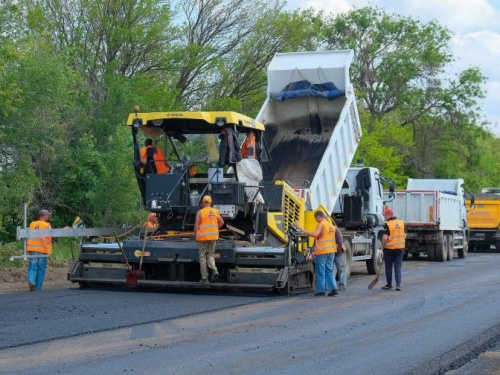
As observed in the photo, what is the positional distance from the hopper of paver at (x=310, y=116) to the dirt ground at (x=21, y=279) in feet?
14.7

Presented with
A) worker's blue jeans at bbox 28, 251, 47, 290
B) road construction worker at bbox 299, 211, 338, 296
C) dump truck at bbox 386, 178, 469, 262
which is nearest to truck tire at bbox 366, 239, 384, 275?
road construction worker at bbox 299, 211, 338, 296

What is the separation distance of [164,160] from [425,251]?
14.6 m

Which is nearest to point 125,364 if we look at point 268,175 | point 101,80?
point 268,175

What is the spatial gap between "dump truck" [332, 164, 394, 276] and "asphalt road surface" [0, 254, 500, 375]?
4445mm

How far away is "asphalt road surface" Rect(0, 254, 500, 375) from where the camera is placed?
8273mm

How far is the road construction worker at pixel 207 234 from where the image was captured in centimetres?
1399

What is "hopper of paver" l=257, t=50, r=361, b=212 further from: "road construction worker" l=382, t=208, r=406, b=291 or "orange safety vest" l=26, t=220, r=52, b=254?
"orange safety vest" l=26, t=220, r=52, b=254

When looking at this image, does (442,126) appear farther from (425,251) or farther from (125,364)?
(125,364)

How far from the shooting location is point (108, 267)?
14.9 m

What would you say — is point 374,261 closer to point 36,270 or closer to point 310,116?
point 310,116

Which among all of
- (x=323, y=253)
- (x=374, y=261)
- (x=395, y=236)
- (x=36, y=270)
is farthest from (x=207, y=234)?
(x=374, y=261)

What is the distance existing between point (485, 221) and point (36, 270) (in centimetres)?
2418

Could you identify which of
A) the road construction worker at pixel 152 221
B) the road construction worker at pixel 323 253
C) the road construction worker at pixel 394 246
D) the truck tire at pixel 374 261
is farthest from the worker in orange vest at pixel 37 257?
the truck tire at pixel 374 261

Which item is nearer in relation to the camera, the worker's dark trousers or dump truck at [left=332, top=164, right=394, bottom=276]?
the worker's dark trousers
